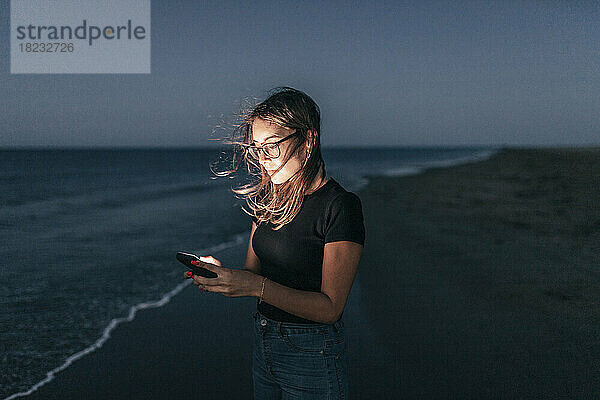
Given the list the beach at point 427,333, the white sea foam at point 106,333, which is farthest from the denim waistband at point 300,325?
the white sea foam at point 106,333

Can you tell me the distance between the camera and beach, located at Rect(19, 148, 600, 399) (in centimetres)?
422

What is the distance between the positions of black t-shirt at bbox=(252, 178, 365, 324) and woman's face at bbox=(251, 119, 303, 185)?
133 millimetres

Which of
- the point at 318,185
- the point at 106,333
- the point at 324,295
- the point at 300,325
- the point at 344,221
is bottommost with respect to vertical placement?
the point at 106,333

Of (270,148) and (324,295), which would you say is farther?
(270,148)

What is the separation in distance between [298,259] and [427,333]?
13.0 ft

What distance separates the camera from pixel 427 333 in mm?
5234

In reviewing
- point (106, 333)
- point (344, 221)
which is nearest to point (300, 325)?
point (344, 221)

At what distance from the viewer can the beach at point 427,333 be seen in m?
4.22

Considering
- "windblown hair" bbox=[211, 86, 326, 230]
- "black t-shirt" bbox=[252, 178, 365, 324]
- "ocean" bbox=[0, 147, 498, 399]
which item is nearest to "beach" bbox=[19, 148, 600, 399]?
"ocean" bbox=[0, 147, 498, 399]

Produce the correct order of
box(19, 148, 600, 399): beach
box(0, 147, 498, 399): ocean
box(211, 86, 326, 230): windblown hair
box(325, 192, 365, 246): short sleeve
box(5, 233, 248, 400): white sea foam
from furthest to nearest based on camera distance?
box(0, 147, 498, 399): ocean, box(5, 233, 248, 400): white sea foam, box(19, 148, 600, 399): beach, box(211, 86, 326, 230): windblown hair, box(325, 192, 365, 246): short sleeve

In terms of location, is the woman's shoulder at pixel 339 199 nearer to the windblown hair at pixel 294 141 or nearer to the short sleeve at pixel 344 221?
the short sleeve at pixel 344 221

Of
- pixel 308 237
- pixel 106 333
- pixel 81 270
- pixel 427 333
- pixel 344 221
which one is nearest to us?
pixel 344 221

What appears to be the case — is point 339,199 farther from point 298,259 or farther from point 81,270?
point 81,270

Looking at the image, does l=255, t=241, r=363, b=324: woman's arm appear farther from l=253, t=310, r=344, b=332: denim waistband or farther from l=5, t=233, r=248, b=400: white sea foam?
l=5, t=233, r=248, b=400: white sea foam
